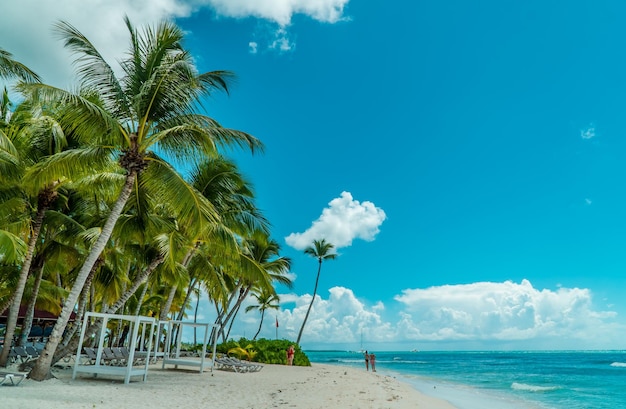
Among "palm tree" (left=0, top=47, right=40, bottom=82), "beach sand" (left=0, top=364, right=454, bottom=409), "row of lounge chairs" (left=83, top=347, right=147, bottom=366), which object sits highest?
"palm tree" (left=0, top=47, right=40, bottom=82)

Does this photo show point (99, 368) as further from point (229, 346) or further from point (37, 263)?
point (229, 346)

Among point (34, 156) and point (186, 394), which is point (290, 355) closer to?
point (186, 394)

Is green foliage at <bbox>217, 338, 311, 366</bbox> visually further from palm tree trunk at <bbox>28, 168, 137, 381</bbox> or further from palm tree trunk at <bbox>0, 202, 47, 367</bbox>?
palm tree trunk at <bbox>28, 168, 137, 381</bbox>

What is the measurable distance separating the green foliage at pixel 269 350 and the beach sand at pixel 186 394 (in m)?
9.94

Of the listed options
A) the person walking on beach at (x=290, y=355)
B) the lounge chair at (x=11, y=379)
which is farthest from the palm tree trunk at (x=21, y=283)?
the person walking on beach at (x=290, y=355)

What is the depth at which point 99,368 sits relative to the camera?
1105 centimetres

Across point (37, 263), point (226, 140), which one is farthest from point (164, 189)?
point (37, 263)

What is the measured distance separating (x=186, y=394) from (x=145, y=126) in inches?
255

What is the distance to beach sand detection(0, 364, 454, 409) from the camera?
816 cm

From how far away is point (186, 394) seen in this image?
10.3m

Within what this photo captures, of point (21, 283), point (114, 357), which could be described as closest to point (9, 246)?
point (21, 283)

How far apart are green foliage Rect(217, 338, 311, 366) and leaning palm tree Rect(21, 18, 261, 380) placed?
15.5 m

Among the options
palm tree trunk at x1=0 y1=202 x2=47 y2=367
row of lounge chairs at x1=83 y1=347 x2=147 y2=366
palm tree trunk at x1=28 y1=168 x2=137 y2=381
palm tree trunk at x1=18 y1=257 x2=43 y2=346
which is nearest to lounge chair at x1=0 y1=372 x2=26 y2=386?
palm tree trunk at x1=28 y1=168 x2=137 y2=381

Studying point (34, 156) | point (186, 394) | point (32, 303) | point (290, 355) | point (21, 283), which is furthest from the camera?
point (290, 355)
